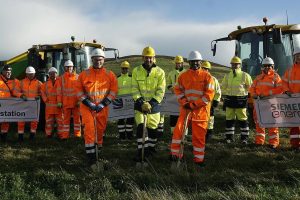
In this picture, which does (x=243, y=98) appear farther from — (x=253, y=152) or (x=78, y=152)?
(x=78, y=152)

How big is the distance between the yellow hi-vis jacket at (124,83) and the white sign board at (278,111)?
3.93 metres

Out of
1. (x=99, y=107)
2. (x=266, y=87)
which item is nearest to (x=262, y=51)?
(x=266, y=87)

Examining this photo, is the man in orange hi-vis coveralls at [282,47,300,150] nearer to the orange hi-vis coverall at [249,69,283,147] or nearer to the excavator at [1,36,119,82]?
the orange hi-vis coverall at [249,69,283,147]

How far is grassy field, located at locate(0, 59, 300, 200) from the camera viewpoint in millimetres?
6133

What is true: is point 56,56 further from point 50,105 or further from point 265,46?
point 265,46

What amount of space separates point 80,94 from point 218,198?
3.57m

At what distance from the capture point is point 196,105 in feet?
25.0

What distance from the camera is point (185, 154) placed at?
8.62 m

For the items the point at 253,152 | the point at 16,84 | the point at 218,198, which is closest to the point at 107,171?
the point at 218,198

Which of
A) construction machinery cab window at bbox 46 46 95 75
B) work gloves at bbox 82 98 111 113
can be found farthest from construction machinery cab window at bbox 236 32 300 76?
work gloves at bbox 82 98 111 113

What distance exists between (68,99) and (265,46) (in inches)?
240

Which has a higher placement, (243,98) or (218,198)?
(243,98)

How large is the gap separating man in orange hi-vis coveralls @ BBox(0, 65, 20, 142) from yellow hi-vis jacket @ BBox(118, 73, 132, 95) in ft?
9.62

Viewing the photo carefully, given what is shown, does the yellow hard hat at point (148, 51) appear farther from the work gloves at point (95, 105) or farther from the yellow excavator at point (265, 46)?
the yellow excavator at point (265, 46)
